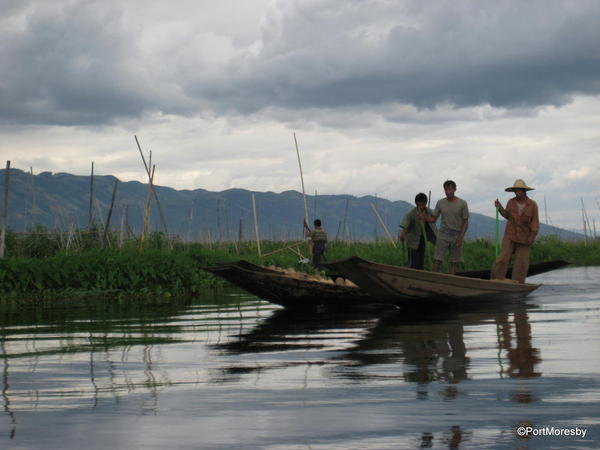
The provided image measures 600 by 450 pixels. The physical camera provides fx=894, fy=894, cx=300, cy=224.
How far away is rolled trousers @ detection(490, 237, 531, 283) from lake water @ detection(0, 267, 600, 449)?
2.13 metres

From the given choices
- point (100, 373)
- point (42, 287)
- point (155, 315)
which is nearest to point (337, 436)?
point (100, 373)

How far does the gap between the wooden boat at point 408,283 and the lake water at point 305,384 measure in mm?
545

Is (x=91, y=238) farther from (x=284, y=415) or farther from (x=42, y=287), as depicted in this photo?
(x=284, y=415)

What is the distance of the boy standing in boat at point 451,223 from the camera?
37.2ft

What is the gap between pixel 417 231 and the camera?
1205 cm

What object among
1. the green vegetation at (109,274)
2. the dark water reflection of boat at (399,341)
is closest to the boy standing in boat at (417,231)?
the dark water reflection of boat at (399,341)

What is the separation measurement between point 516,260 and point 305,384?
7.32 metres

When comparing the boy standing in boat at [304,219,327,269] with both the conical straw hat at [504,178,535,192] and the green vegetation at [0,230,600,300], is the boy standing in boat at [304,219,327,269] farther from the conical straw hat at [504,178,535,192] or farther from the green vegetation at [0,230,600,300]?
the conical straw hat at [504,178,535,192]

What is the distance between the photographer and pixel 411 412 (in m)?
3.96

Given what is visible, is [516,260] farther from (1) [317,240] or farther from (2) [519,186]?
(1) [317,240]

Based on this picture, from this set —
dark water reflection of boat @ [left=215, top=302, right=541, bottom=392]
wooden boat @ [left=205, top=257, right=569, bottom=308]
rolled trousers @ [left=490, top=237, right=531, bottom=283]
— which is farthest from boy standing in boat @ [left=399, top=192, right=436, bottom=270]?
dark water reflection of boat @ [left=215, top=302, right=541, bottom=392]

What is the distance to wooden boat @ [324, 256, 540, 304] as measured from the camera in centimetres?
959

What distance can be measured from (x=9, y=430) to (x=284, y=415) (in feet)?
3.85

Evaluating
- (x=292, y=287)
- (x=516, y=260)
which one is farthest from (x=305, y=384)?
(x=516, y=260)
